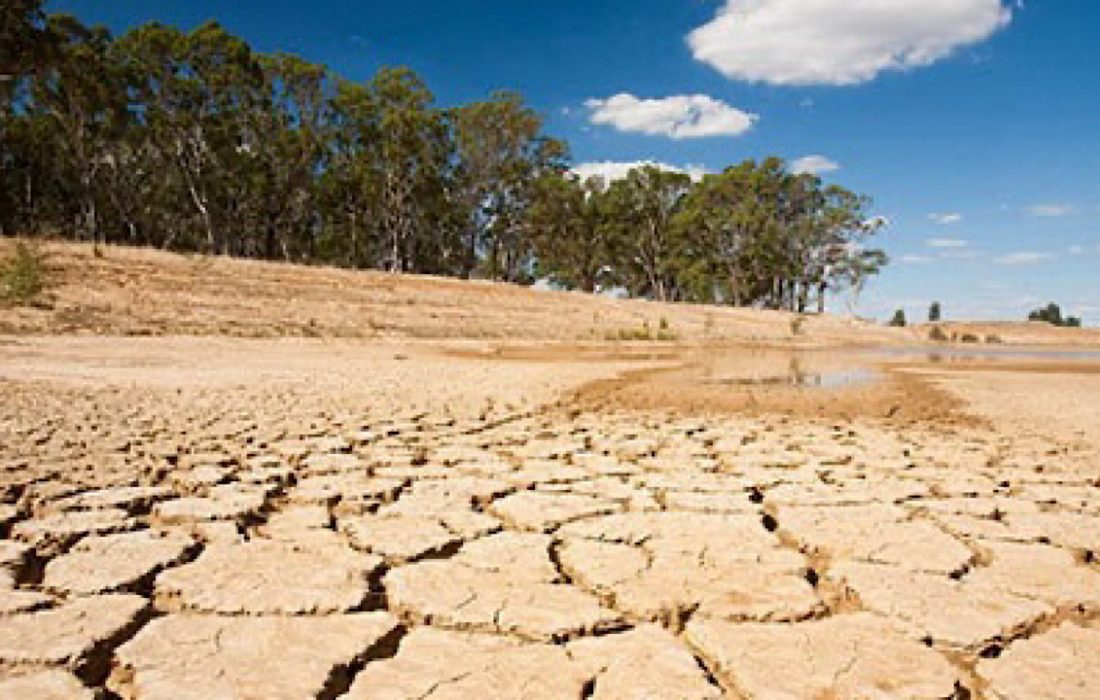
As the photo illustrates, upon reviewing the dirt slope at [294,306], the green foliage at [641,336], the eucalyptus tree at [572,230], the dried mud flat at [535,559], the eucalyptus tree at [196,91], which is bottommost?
the dried mud flat at [535,559]

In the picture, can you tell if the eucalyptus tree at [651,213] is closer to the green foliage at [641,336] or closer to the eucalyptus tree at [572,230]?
the eucalyptus tree at [572,230]

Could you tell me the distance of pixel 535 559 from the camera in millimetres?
1867

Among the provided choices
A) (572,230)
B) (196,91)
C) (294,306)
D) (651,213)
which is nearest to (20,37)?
(294,306)

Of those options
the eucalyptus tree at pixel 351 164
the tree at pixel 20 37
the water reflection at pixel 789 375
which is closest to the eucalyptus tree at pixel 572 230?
the eucalyptus tree at pixel 351 164

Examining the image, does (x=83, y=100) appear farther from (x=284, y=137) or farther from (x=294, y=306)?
(x=294, y=306)

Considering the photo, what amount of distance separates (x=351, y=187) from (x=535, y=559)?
109 feet

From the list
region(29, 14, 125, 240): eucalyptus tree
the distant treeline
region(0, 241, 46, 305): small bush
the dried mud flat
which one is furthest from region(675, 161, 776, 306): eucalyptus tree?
the dried mud flat

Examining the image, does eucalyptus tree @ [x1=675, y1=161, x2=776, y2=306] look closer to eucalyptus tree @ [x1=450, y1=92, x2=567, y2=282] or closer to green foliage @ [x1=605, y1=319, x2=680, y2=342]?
eucalyptus tree @ [x1=450, y1=92, x2=567, y2=282]

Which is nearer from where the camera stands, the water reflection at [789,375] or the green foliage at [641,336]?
the water reflection at [789,375]

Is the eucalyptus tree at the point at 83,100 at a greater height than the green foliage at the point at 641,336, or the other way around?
the eucalyptus tree at the point at 83,100

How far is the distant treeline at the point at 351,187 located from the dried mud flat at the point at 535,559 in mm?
19182

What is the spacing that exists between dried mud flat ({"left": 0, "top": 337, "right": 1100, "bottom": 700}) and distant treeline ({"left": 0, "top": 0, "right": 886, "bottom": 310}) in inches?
755

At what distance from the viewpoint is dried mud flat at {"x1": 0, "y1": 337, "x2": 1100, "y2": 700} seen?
4.21ft

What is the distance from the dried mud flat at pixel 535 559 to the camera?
128cm
